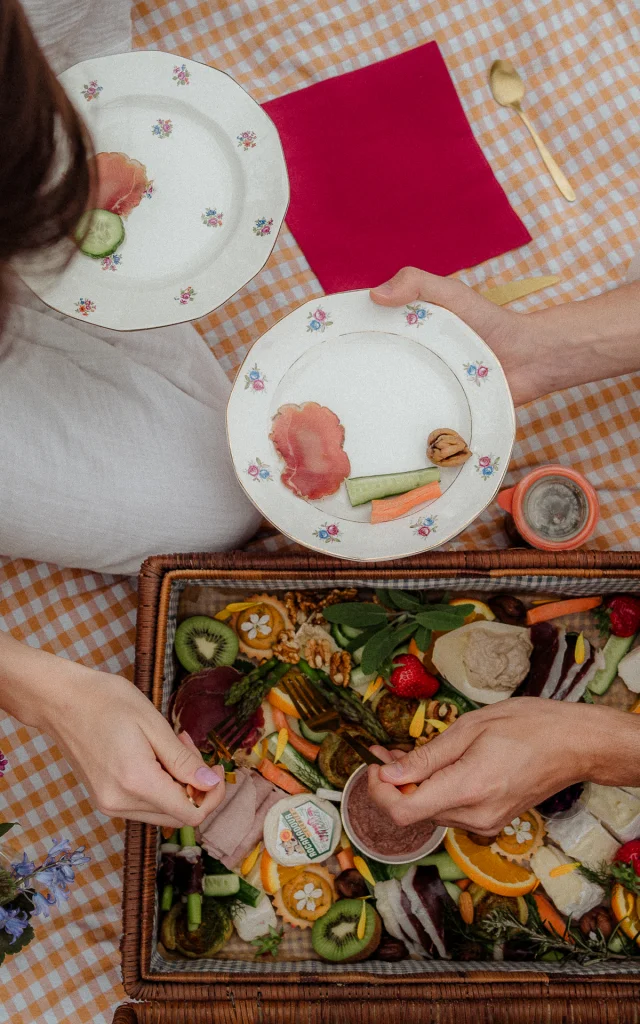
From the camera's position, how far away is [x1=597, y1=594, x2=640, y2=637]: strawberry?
127 cm

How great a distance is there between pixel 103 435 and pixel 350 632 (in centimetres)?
50

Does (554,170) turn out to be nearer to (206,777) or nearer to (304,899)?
(206,777)

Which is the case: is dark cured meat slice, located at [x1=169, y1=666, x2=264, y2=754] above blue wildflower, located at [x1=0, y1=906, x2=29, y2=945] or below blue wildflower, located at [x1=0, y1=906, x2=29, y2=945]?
below

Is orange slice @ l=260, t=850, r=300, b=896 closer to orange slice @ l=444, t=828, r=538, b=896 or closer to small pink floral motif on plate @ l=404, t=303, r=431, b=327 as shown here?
orange slice @ l=444, t=828, r=538, b=896

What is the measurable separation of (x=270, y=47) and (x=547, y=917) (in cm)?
159

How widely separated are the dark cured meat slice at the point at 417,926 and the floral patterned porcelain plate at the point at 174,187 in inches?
36.4

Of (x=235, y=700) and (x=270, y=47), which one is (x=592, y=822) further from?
(x=270, y=47)

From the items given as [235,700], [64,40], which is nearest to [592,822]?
[235,700]

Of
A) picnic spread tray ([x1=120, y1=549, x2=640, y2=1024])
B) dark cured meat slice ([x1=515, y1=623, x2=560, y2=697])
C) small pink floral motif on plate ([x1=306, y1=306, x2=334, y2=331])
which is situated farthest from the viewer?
dark cured meat slice ([x1=515, y1=623, x2=560, y2=697])

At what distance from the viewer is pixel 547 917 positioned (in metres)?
1.21

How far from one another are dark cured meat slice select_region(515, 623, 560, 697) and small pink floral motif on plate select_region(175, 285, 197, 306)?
0.74 meters

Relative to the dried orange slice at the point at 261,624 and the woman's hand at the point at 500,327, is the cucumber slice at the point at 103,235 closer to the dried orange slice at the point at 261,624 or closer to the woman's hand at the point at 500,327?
the woman's hand at the point at 500,327

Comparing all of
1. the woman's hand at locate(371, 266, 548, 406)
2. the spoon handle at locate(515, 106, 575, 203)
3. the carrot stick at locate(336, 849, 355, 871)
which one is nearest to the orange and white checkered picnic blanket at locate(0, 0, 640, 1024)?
the spoon handle at locate(515, 106, 575, 203)

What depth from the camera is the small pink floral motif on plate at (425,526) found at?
1.12 meters
